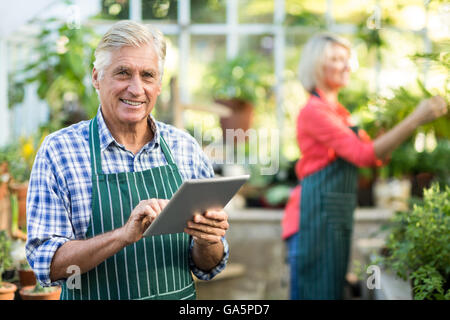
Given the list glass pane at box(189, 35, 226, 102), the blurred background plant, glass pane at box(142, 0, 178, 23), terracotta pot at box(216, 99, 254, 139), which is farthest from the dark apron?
glass pane at box(189, 35, 226, 102)

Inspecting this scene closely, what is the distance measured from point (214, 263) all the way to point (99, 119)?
1.45ft

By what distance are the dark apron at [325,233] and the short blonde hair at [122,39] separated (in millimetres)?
1345

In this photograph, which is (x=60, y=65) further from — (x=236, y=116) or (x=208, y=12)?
(x=208, y=12)

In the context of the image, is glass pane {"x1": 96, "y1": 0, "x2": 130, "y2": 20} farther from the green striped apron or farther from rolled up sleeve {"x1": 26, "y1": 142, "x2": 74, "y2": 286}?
rolled up sleeve {"x1": 26, "y1": 142, "x2": 74, "y2": 286}

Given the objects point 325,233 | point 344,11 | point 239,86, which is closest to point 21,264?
point 325,233

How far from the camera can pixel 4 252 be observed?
1.85m

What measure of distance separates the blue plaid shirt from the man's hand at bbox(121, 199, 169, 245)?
15 centimetres

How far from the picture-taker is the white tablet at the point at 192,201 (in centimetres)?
107

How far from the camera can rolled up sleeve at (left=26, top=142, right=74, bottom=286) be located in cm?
120

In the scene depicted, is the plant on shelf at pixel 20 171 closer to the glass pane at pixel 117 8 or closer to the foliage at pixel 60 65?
the glass pane at pixel 117 8

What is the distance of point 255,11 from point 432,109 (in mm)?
3386

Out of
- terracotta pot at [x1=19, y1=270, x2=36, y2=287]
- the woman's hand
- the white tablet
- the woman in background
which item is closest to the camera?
the white tablet

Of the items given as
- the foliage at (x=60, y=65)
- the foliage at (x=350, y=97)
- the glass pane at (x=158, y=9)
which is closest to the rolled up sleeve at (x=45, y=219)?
the glass pane at (x=158, y=9)

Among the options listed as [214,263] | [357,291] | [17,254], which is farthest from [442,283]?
[357,291]
